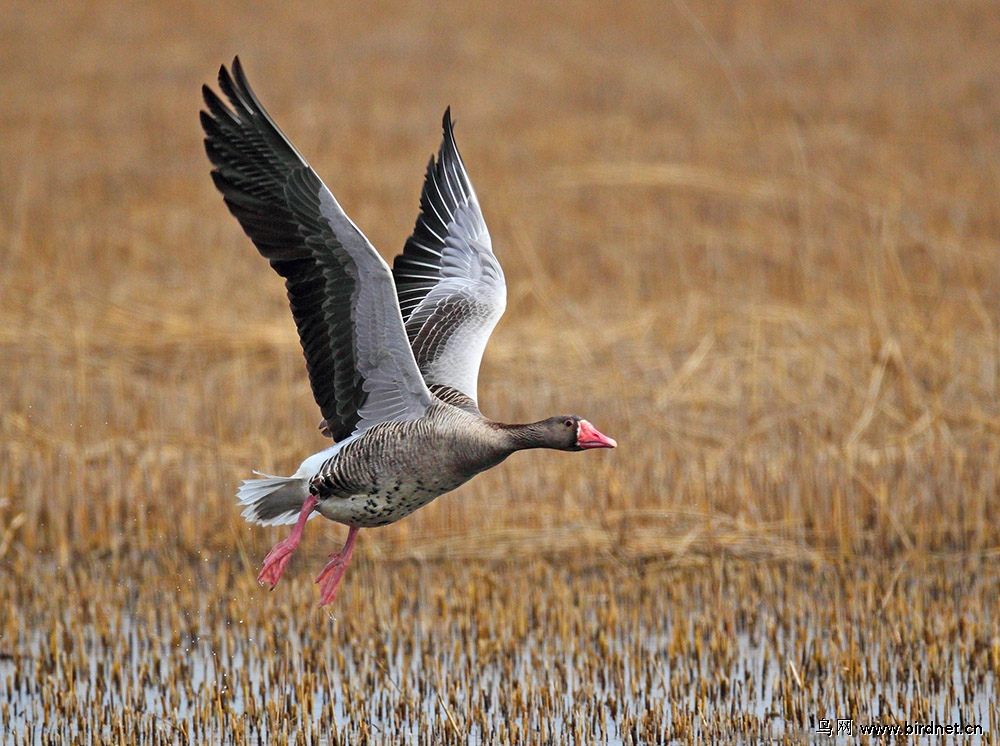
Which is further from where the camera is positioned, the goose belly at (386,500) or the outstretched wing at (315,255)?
the goose belly at (386,500)

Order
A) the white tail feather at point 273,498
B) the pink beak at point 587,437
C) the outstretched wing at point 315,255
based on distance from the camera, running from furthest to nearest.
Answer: the white tail feather at point 273,498, the pink beak at point 587,437, the outstretched wing at point 315,255

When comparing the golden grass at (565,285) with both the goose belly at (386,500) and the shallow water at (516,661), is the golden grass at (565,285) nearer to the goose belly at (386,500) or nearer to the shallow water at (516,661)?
the shallow water at (516,661)

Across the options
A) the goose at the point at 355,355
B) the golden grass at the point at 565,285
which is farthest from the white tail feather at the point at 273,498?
the golden grass at the point at 565,285

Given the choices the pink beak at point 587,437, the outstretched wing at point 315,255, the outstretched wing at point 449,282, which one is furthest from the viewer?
the outstretched wing at point 449,282

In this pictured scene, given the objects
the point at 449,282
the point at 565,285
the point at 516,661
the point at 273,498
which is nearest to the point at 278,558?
the point at 273,498

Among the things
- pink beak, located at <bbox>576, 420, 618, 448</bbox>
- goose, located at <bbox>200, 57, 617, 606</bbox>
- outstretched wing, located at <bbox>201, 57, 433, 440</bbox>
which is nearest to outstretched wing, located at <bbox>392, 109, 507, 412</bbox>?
goose, located at <bbox>200, 57, 617, 606</bbox>

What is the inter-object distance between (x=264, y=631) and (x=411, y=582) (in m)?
1.23

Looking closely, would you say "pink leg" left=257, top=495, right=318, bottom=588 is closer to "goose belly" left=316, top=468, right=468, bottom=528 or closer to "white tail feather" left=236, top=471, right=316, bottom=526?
"goose belly" left=316, top=468, right=468, bottom=528

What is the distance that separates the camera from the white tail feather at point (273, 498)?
7.19 m

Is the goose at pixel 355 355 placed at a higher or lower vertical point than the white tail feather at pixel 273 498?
higher

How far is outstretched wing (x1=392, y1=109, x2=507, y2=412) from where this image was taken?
755cm

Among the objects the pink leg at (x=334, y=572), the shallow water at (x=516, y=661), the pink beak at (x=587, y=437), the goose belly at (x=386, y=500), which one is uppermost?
the pink beak at (x=587, y=437)

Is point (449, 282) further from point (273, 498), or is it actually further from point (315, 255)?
point (315, 255)

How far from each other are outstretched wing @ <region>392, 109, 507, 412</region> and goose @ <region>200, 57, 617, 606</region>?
0.4 inches
